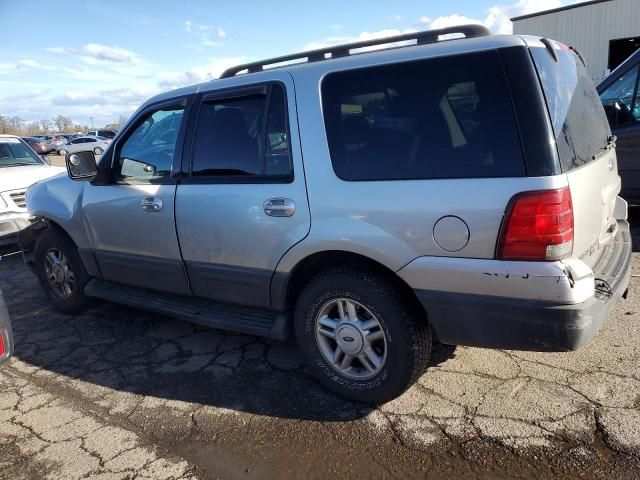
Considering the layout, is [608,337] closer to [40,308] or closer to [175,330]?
[175,330]

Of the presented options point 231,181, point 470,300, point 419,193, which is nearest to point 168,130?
point 231,181

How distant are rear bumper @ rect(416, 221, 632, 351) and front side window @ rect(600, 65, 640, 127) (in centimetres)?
364

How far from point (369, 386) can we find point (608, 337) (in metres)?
1.80

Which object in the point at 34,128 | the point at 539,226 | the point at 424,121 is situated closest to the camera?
the point at 539,226

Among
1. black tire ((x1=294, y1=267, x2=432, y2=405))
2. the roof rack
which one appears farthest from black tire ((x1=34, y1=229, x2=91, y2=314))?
black tire ((x1=294, y1=267, x2=432, y2=405))

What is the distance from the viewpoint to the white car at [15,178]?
670cm

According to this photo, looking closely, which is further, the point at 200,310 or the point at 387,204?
the point at 200,310

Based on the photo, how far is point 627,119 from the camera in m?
5.61

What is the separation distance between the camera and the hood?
7078mm

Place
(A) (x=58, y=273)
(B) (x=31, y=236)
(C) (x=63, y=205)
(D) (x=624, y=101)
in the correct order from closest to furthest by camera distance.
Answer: (C) (x=63, y=205) → (A) (x=58, y=273) → (B) (x=31, y=236) → (D) (x=624, y=101)

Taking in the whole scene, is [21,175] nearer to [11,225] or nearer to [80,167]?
[11,225]

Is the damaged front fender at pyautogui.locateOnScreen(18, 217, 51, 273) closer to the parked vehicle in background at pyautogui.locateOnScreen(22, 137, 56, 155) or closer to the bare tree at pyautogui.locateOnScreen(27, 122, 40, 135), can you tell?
the parked vehicle in background at pyautogui.locateOnScreen(22, 137, 56, 155)

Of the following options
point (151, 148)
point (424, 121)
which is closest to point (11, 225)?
point (151, 148)

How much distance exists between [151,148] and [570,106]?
9.31ft
